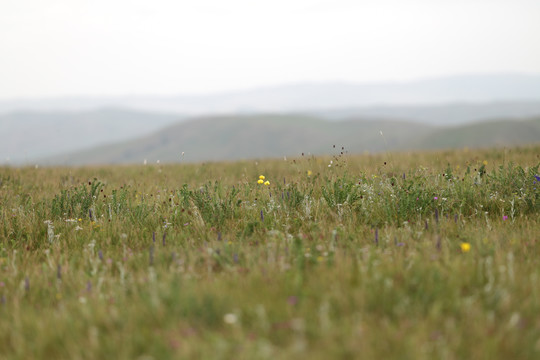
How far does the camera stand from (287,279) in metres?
2.88

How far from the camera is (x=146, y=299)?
8.56 feet

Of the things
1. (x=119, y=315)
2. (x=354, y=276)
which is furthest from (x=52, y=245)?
(x=354, y=276)

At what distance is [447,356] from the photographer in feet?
→ 6.50

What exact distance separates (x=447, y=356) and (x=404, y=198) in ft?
9.91

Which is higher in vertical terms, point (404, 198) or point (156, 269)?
point (404, 198)

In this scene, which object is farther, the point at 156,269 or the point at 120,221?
the point at 120,221

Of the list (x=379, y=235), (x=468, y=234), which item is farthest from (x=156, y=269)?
(x=468, y=234)

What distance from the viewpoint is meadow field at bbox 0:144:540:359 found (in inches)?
85.7

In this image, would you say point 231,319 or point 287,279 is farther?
point 287,279

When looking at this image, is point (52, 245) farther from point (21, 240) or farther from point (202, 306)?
point (202, 306)

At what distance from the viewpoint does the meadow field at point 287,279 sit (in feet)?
7.14

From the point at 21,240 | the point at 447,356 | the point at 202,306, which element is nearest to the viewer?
the point at 447,356

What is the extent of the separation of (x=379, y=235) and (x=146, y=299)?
232cm

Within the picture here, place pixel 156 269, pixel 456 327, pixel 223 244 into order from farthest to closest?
pixel 223 244 → pixel 156 269 → pixel 456 327
